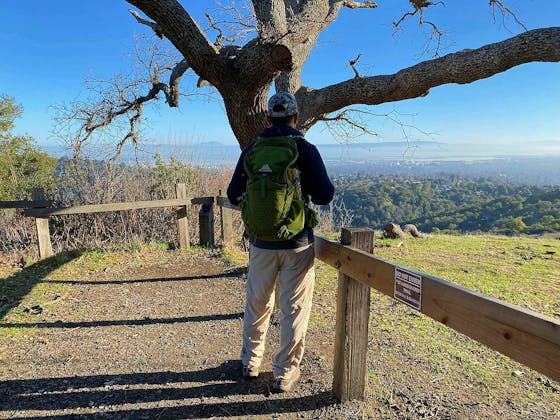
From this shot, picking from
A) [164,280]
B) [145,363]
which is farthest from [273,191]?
[164,280]

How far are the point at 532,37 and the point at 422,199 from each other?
3930cm

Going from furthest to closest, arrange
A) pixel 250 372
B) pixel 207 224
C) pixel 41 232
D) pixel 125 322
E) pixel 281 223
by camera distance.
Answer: pixel 207 224 → pixel 41 232 → pixel 125 322 → pixel 250 372 → pixel 281 223

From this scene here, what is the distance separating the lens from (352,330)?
267 cm

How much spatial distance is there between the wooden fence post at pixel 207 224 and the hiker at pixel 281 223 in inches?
200

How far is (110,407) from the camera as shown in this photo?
284 centimetres

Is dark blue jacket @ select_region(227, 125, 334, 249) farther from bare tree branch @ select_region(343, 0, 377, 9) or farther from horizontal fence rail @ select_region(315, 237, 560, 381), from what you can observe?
bare tree branch @ select_region(343, 0, 377, 9)

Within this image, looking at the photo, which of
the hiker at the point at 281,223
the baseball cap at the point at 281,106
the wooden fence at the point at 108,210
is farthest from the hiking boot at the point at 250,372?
the wooden fence at the point at 108,210

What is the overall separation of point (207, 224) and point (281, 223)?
572cm

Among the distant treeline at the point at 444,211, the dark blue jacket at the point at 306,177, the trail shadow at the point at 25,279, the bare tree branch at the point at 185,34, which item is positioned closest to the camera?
the dark blue jacket at the point at 306,177

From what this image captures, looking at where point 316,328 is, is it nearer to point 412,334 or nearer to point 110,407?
point 412,334

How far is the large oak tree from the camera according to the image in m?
3.75

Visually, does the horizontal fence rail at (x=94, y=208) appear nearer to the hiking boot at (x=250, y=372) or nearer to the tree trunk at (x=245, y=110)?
the tree trunk at (x=245, y=110)

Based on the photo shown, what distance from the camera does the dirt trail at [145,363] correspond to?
282 centimetres

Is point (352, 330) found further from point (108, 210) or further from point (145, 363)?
point (108, 210)
